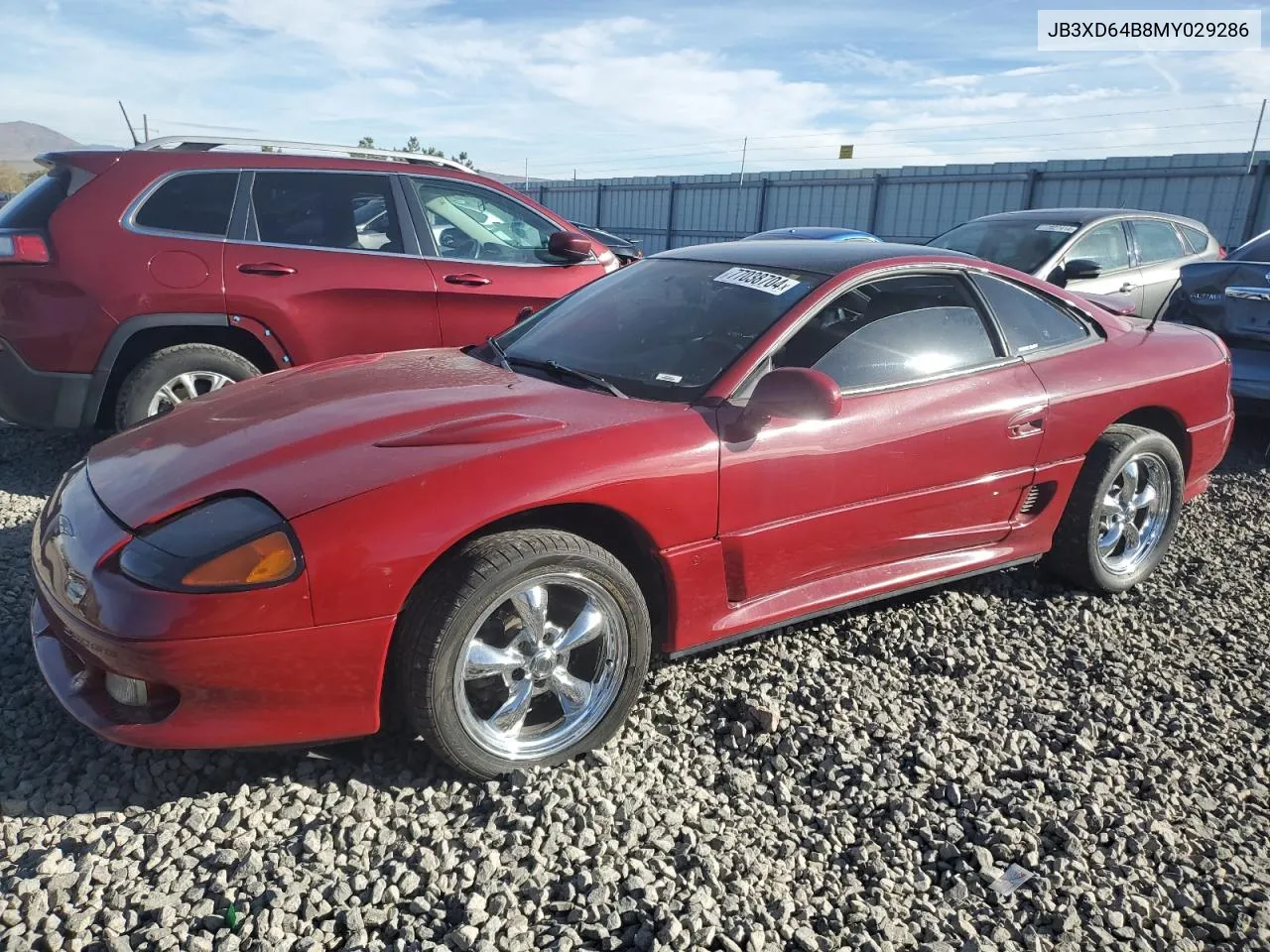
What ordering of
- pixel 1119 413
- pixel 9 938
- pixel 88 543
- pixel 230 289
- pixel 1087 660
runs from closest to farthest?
pixel 9 938 < pixel 88 543 < pixel 1087 660 < pixel 1119 413 < pixel 230 289

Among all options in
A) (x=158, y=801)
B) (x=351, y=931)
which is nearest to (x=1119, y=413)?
(x=351, y=931)

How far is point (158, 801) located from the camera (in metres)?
2.43

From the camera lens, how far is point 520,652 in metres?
2.60

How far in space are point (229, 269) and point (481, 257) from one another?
1364 mm

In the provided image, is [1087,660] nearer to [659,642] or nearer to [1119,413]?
[1119,413]

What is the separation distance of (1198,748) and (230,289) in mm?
4545

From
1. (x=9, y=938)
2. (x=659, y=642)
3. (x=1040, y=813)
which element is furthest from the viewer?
(x=659, y=642)

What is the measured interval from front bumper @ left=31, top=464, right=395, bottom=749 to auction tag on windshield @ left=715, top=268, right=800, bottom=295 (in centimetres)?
177

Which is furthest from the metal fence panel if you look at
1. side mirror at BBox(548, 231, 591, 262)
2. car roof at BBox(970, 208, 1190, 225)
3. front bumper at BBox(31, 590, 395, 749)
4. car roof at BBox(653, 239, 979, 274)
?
front bumper at BBox(31, 590, 395, 749)

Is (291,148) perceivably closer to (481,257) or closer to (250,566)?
(481,257)

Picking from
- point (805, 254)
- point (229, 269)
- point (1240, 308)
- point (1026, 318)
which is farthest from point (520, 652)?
point (1240, 308)

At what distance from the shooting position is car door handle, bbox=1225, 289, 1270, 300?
5916 mm

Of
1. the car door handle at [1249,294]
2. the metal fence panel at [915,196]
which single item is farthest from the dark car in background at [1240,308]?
the metal fence panel at [915,196]

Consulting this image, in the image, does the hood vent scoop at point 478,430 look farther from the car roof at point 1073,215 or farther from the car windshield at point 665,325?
the car roof at point 1073,215
